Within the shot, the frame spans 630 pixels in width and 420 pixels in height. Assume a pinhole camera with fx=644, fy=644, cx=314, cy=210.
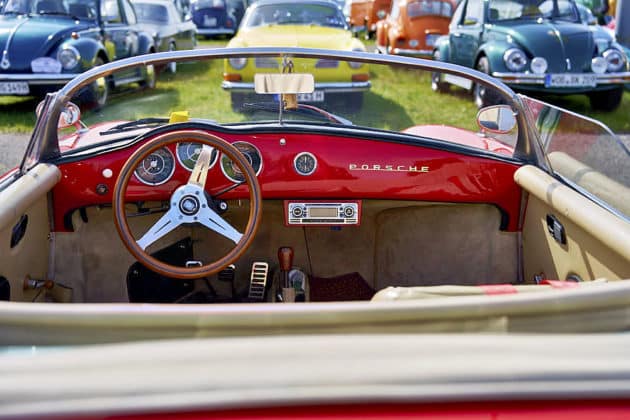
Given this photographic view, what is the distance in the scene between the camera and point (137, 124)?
10.0 ft

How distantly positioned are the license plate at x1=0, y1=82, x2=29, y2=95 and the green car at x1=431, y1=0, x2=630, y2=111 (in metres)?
5.24

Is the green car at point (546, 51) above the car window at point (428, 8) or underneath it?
underneath

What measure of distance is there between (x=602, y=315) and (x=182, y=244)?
7.32ft

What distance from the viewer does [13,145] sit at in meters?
6.65

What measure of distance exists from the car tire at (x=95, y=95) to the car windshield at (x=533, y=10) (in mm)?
6737

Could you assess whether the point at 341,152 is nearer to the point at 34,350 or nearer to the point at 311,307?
the point at 311,307

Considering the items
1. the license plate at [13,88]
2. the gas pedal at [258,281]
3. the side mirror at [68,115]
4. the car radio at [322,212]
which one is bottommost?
the gas pedal at [258,281]

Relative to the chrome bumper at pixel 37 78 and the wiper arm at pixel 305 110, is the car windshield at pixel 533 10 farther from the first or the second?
the wiper arm at pixel 305 110

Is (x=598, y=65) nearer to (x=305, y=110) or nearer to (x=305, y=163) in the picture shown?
A: (x=305, y=110)

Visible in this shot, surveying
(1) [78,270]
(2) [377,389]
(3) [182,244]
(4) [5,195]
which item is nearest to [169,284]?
(3) [182,244]

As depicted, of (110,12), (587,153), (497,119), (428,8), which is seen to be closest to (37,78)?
(110,12)

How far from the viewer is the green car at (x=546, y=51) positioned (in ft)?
25.8

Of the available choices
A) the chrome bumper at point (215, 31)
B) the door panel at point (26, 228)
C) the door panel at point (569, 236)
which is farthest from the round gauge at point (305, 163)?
the chrome bumper at point (215, 31)

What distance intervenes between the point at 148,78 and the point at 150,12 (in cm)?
926
